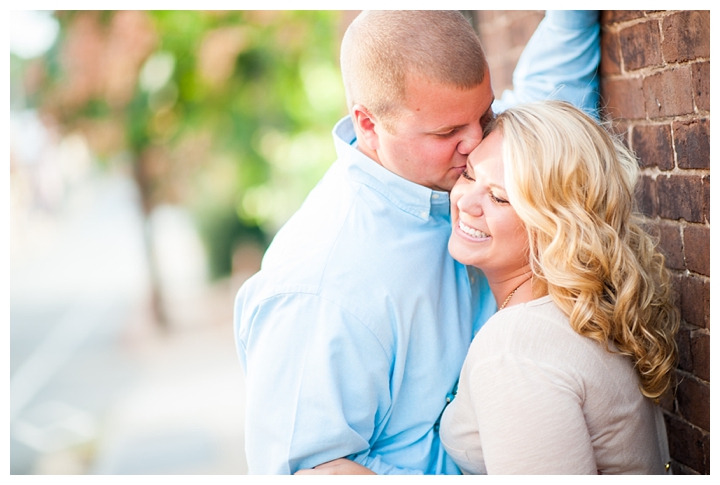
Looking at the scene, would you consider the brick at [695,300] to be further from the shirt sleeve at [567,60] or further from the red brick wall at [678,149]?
the shirt sleeve at [567,60]

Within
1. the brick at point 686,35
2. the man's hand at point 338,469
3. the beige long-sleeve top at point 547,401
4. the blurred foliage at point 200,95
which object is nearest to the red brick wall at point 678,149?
the brick at point 686,35

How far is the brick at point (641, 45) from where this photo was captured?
2.03 metres

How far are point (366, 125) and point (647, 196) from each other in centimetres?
93

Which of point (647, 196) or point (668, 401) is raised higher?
point (647, 196)

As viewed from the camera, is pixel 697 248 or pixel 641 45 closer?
pixel 697 248

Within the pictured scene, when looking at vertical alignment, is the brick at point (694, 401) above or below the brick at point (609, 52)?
below

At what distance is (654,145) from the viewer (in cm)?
213

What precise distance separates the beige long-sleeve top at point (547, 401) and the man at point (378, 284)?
20cm

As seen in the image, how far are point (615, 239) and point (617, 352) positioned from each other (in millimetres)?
290

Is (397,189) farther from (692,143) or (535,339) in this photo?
(692,143)

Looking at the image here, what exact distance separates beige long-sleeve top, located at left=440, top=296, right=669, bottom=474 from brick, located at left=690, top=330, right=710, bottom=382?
0.29 m

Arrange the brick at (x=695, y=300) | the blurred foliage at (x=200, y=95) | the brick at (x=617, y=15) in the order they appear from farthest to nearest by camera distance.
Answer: the blurred foliage at (x=200, y=95), the brick at (x=617, y=15), the brick at (x=695, y=300)

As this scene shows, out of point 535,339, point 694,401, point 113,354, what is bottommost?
point 113,354

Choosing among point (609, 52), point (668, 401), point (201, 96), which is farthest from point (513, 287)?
point (201, 96)
